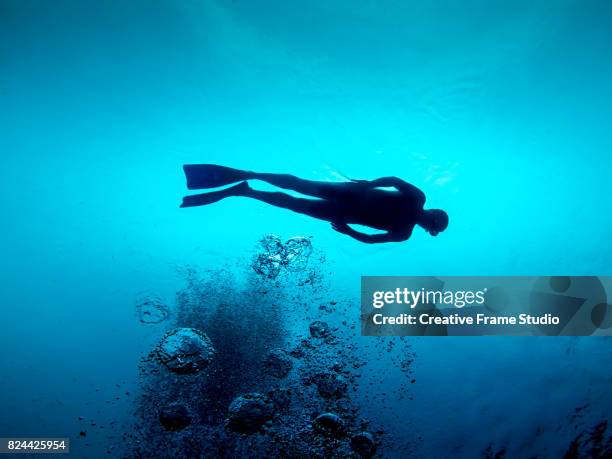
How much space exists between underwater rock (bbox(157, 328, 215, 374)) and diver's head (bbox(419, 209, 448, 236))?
641 cm

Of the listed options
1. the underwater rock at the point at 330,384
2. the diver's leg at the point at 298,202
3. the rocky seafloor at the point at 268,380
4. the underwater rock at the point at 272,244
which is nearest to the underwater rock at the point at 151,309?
the rocky seafloor at the point at 268,380

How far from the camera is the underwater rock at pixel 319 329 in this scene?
916cm

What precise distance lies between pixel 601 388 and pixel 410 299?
924cm

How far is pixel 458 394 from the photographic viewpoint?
10664mm

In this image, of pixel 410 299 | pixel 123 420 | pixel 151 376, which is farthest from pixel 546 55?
pixel 123 420

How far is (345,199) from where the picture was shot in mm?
5094

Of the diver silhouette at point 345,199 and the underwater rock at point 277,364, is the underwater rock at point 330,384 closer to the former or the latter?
the underwater rock at point 277,364

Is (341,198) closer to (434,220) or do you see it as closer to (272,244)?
(434,220)

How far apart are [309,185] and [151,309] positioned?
9.41m

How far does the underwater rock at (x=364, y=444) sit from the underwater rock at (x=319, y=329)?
108 inches

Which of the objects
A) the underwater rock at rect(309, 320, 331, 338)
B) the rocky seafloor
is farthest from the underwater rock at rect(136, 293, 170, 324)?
the underwater rock at rect(309, 320, 331, 338)

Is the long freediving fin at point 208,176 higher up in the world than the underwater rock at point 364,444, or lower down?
higher up

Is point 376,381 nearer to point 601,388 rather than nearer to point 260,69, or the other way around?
point 601,388

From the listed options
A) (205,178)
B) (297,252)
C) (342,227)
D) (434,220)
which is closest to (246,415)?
(342,227)
